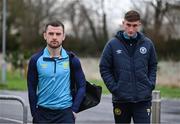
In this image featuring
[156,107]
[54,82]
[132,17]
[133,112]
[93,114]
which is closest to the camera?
[54,82]

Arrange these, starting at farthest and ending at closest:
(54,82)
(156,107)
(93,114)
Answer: (93,114)
(156,107)
(54,82)

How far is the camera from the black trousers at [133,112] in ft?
22.4

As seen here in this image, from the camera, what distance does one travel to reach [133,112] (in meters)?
6.89

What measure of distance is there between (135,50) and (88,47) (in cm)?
4592

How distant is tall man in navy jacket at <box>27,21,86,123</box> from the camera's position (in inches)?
245

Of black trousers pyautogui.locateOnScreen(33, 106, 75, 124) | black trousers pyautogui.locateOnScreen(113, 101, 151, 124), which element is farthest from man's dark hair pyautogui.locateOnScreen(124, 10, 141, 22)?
black trousers pyautogui.locateOnScreen(33, 106, 75, 124)

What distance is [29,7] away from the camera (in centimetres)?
6650

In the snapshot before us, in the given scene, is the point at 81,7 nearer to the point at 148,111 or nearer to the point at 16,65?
the point at 16,65

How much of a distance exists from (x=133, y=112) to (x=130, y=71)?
0.50m

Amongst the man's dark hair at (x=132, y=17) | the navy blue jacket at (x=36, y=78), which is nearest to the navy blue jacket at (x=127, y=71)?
the man's dark hair at (x=132, y=17)

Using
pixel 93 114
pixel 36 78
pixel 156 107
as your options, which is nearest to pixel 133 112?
pixel 156 107

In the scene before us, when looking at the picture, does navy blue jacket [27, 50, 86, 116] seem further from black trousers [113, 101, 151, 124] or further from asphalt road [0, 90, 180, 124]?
asphalt road [0, 90, 180, 124]

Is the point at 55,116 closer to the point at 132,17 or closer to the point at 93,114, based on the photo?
the point at 132,17

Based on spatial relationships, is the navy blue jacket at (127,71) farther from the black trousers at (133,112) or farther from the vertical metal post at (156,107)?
the vertical metal post at (156,107)
